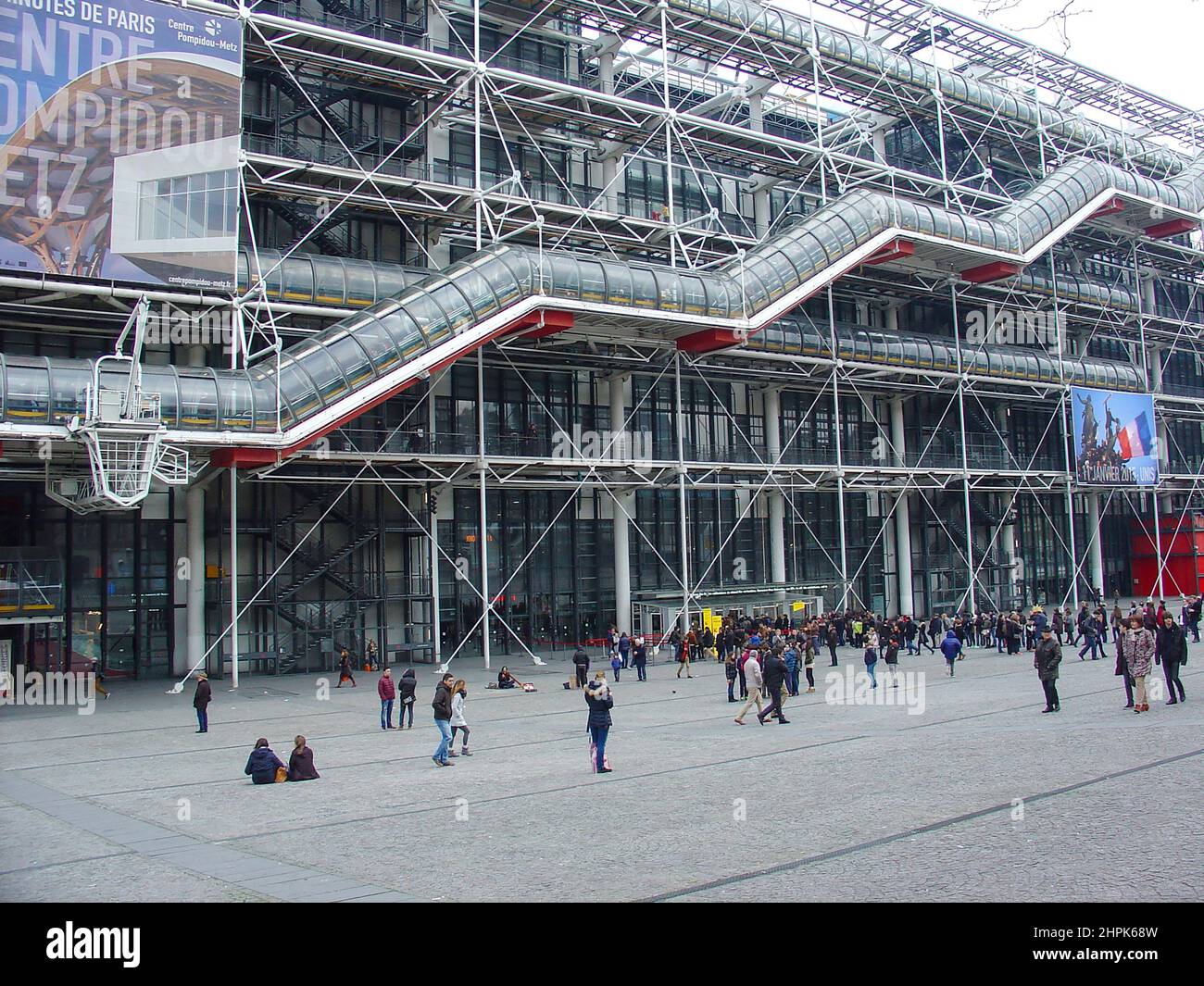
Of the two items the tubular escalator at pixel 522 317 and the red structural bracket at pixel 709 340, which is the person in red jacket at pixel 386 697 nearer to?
the tubular escalator at pixel 522 317

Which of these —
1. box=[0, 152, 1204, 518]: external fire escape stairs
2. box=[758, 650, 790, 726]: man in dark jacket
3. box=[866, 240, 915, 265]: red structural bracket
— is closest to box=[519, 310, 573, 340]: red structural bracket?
box=[0, 152, 1204, 518]: external fire escape stairs

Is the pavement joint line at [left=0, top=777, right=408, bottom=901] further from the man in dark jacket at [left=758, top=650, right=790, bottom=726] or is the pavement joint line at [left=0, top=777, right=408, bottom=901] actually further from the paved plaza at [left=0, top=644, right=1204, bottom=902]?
the man in dark jacket at [left=758, top=650, right=790, bottom=726]

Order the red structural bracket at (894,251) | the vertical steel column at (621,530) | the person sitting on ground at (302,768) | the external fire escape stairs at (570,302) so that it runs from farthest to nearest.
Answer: the red structural bracket at (894,251)
the vertical steel column at (621,530)
the external fire escape stairs at (570,302)
the person sitting on ground at (302,768)

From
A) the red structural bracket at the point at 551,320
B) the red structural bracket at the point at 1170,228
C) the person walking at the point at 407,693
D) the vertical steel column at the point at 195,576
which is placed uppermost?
the red structural bracket at the point at 1170,228

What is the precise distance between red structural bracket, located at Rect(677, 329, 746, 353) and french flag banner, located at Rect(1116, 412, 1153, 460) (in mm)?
20873

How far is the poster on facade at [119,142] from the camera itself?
23.1m

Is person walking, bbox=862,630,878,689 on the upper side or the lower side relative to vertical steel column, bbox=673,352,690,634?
lower

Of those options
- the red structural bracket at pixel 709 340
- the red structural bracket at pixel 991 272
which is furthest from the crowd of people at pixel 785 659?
the red structural bracket at pixel 991 272

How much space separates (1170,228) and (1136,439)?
1077 centimetres

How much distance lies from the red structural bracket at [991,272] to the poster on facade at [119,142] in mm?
26696

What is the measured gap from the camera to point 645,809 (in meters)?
10.6

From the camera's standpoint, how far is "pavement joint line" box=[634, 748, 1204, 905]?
7.47 meters
